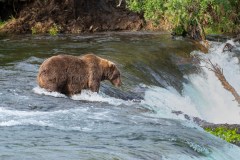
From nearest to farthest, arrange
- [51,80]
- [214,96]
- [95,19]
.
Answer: [51,80], [214,96], [95,19]

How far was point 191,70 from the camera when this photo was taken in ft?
42.3

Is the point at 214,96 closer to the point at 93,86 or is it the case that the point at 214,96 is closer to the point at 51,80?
the point at 93,86

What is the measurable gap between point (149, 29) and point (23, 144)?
1019 inches

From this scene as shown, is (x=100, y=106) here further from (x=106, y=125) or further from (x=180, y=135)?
(x=180, y=135)

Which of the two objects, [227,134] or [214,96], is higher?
[227,134]

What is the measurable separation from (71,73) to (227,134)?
3807mm

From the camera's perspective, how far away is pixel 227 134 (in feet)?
20.5

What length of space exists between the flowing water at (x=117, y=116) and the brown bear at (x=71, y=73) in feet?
0.73

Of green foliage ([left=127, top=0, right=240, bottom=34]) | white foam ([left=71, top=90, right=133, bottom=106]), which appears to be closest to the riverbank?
green foliage ([left=127, top=0, right=240, bottom=34])

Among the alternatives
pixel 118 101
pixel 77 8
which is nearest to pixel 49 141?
pixel 118 101

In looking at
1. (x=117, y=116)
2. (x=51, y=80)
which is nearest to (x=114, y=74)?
(x=51, y=80)

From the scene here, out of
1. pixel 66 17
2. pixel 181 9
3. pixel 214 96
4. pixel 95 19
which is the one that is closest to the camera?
pixel 214 96

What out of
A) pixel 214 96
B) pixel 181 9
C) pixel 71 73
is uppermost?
pixel 181 9

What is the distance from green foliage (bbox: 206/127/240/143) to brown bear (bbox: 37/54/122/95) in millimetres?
3021
